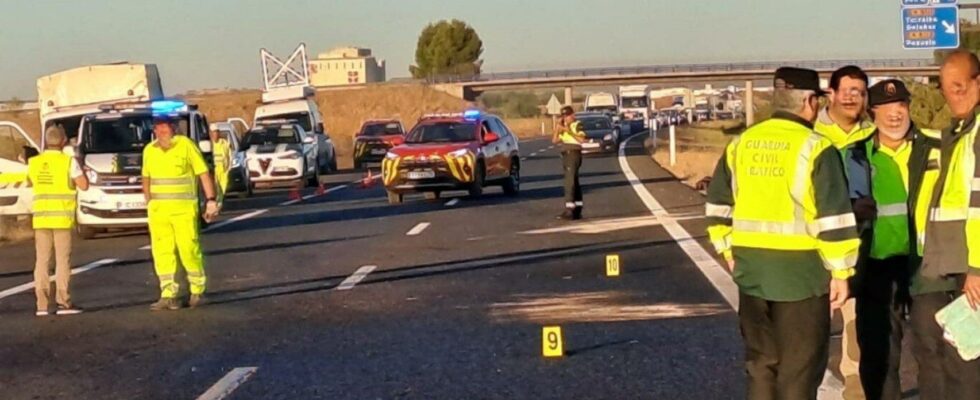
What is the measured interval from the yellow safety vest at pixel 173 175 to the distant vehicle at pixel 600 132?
3701cm

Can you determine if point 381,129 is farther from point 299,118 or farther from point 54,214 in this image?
point 54,214

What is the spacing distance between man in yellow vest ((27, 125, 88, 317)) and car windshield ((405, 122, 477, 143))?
1492 centimetres

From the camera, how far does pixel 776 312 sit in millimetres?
6801

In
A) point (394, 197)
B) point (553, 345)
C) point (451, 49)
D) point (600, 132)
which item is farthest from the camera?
point (451, 49)

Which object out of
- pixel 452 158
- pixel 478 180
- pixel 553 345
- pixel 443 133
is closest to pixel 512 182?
pixel 443 133

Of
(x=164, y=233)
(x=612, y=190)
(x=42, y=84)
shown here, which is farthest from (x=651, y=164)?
(x=164, y=233)

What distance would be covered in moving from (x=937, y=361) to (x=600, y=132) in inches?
1834

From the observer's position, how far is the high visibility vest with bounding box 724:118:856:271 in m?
6.58

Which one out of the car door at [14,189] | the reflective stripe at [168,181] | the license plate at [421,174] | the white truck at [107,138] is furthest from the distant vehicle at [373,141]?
the reflective stripe at [168,181]

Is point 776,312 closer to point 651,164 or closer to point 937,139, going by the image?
point 937,139

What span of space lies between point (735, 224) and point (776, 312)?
43 centimetres

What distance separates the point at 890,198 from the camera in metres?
7.56

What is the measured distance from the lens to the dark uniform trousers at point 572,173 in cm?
2225

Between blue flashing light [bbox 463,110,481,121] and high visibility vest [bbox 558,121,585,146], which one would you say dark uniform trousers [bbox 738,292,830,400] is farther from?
blue flashing light [bbox 463,110,481,121]
